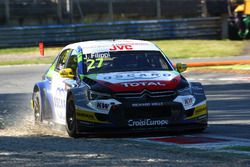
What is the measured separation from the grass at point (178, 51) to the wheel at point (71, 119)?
21.6m

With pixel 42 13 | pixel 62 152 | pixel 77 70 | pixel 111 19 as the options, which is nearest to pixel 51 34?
pixel 42 13

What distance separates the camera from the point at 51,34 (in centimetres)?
3838

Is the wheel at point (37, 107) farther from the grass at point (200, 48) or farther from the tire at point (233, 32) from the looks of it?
the tire at point (233, 32)

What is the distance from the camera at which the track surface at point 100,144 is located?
26.5 feet

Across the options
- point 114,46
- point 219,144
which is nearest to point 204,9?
point 114,46

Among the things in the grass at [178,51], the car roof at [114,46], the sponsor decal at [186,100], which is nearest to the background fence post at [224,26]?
the grass at [178,51]

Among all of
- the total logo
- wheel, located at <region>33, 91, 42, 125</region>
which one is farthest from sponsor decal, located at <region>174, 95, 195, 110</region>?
wheel, located at <region>33, 91, 42, 125</region>

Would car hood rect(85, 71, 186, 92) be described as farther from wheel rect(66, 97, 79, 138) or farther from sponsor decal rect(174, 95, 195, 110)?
wheel rect(66, 97, 79, 138)

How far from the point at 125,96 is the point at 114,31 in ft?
97.6

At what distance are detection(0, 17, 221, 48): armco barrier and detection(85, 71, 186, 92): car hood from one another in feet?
86.8

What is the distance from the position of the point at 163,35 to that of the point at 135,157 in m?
34.4

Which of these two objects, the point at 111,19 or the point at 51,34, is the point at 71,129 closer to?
the point at 51,34

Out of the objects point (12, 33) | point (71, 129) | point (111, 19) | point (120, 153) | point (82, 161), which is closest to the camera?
point (82, 161)

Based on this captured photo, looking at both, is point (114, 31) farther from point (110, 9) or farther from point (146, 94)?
point (146, 94)
